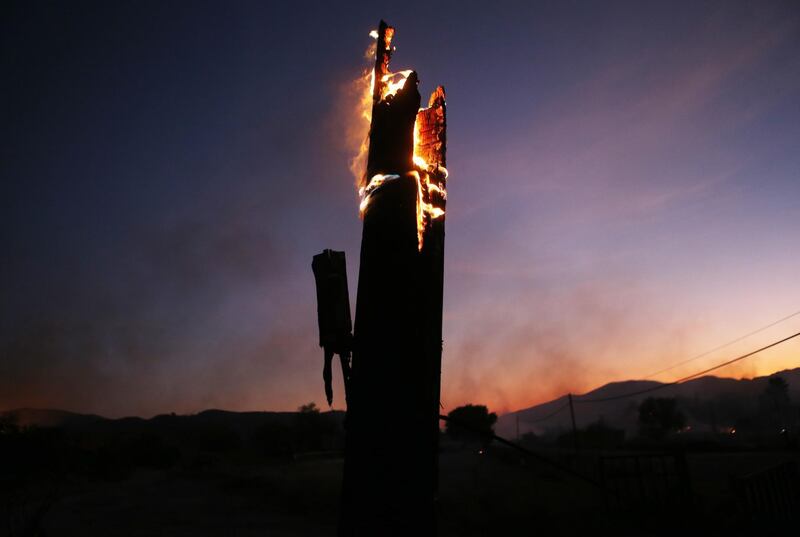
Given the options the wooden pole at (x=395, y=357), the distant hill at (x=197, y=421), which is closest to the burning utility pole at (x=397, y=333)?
the wooden pole at (x=395, y=357)

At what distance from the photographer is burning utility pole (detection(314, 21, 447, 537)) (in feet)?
5.41

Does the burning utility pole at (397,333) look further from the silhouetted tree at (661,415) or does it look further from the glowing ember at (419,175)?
the silhouetted tree at (661,415)

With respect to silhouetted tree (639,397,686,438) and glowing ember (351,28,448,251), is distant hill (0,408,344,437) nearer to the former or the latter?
silhouetted tree (639,397,686,438)

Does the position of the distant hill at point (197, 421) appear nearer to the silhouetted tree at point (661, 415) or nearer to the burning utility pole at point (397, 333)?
the silhouetted tree at point (661, 415)

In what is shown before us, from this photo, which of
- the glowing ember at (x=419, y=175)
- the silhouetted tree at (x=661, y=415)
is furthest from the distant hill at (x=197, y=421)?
the glowing ember at (x=419, y=175)

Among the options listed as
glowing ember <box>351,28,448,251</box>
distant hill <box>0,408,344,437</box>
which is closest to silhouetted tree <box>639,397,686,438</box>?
distant hill <box>0,408,344,437</box>

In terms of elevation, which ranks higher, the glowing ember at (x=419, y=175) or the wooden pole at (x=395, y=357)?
the glowing ember at (x=419, y=175)

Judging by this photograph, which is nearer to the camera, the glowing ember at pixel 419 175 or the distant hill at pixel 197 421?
the glowing ember at pixel 419 175

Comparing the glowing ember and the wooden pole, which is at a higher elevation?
the glowing ember

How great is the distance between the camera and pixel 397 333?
1828 mm

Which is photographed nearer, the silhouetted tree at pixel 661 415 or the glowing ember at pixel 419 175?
the glowing ember at pixel 419 175

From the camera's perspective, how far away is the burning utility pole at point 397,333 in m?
1.65

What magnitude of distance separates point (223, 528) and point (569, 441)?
66.9m

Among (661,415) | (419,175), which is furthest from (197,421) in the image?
(419,175)
